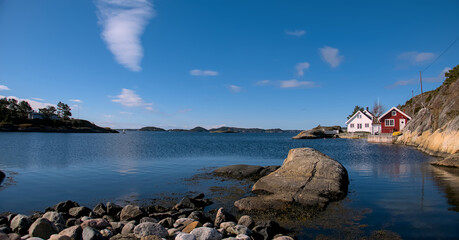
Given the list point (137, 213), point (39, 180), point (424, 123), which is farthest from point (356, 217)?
point (424, 123)

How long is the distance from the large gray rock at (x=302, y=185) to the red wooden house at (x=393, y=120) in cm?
6614

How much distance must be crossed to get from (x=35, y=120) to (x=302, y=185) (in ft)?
507

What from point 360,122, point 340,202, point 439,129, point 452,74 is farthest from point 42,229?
point 360,122

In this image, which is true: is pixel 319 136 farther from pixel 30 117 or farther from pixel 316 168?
pixel 30 117

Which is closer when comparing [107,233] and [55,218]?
[107,233]

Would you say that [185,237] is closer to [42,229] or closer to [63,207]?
[42,229]

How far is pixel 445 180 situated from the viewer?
15859 millimetres

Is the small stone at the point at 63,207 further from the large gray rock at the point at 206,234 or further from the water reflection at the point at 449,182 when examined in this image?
the water reflection at the point at 449,182

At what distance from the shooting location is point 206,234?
24.1 feet

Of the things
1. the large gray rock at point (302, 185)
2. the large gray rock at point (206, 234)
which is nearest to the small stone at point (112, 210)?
the large gray rock at point (206, 234)

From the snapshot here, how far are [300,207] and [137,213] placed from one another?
6.38 meters

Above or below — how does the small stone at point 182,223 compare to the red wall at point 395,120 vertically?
below

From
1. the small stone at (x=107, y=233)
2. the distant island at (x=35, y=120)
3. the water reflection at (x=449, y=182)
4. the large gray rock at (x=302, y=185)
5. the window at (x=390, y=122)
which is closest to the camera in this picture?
the small stone at (x=107, y=233)

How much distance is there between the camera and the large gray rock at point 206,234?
7.27 meters
